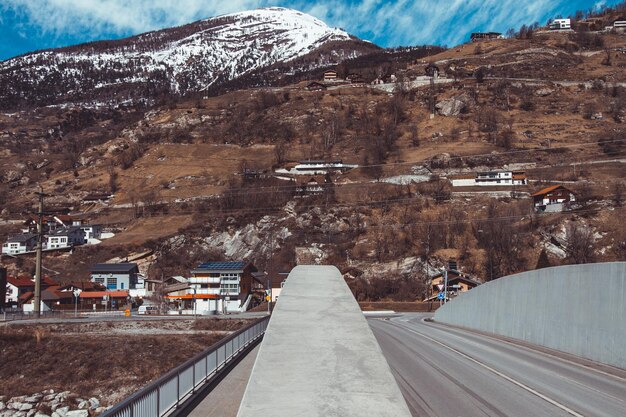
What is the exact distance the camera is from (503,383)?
510 inches

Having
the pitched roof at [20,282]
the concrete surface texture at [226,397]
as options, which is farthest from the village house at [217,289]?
the concrete surface texture at [226,397]

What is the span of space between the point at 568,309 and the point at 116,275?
78635 millimetres

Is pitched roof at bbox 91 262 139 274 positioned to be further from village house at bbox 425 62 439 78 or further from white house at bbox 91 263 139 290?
village house at bbox 425 62 439 78

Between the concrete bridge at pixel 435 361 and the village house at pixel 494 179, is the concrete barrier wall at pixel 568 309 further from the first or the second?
the village house at pixel 494 179

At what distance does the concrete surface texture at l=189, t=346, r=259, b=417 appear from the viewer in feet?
33.5

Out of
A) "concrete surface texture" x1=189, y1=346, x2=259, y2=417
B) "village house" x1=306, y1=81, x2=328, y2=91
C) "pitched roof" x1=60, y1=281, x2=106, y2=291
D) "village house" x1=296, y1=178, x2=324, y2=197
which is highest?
"village house" x1=306, y1=81, x2=328, y2=91

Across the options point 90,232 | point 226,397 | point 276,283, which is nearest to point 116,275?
point 276,283

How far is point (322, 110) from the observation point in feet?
518

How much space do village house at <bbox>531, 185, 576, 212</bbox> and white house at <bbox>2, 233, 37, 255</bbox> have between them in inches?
3691

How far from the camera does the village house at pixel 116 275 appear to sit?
282 feet

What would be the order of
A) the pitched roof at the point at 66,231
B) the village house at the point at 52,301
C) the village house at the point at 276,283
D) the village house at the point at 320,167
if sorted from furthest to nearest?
the village house at the point at 320,167
the pitched roof at the point at 66,231
the village house at the point at 276,283
the village house at the point at 52,301

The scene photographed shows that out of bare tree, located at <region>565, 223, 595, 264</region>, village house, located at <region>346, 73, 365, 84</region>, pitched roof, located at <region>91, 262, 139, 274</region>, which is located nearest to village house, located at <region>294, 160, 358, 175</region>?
pitched roof, located at <region>91, 262, 139, 274</region>

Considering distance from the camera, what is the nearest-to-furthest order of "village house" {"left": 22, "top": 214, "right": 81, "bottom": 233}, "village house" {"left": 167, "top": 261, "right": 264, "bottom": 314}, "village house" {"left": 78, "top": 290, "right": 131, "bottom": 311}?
"village house" {"left": 167, "top": 261, "right": 264, "bottom": 314} → "village house" {"left": 78, "top": 290, "right": 131, "bottom": 311} → "village house" {"left": 22, "top": 214, "right": 81, "bottom": 233}

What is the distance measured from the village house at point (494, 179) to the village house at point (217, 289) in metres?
48.9
